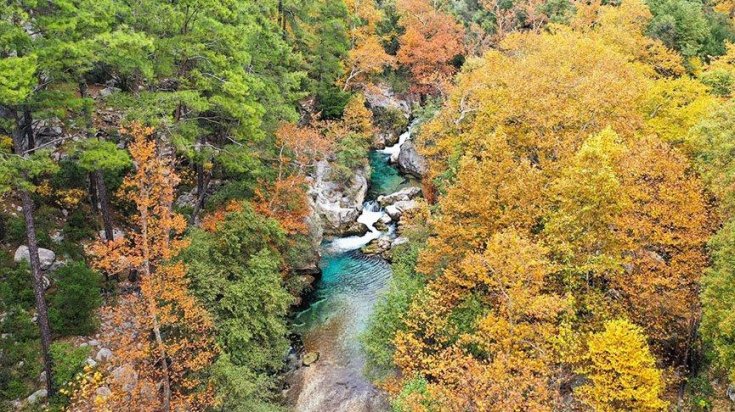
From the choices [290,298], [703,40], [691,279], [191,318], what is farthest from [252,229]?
[703,40]

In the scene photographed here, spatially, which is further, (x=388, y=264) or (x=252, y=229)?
(x=388, y=264)

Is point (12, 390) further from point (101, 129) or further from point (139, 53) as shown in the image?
point (139, 53)

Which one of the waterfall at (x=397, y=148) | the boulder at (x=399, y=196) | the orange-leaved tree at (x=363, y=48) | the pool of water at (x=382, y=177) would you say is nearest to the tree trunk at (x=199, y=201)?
the boulder at (x=399, y=196)

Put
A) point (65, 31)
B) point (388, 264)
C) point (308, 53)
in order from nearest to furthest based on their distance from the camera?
1. point (65, 31)
2. point (388, 264)
3. point (308, 53)

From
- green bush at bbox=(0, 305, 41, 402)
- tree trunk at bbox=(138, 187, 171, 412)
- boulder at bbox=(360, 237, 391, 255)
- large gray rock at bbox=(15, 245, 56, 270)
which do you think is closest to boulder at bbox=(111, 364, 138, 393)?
tree trunk at bbox=(138, 187, 171, 412)

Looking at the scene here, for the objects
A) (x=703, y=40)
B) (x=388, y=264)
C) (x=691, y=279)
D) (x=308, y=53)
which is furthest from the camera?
(x=703, y=40)

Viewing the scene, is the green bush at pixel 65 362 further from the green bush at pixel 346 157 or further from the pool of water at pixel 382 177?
the pool of water at pixel 382 177

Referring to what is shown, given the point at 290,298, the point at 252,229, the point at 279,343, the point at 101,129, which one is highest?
the point at 101,129

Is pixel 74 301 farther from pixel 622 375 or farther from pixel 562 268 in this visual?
pixel 622 375
